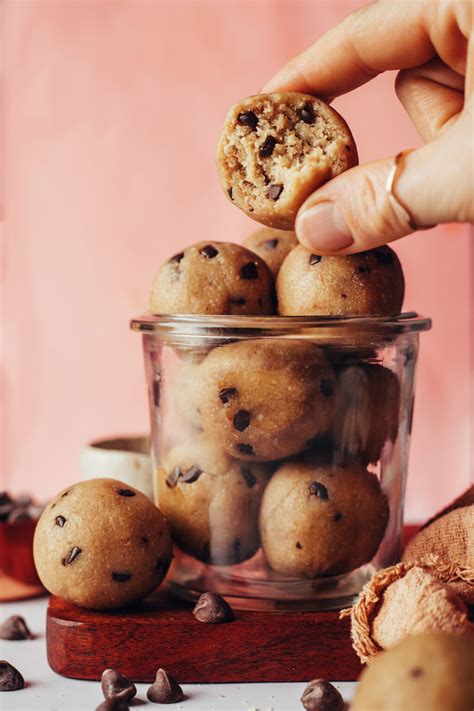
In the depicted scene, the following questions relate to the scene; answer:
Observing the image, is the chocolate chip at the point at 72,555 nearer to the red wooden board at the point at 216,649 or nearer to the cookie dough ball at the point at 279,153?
the red wooden board at the point at 216,649

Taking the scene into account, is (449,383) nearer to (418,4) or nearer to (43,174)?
(43,174)

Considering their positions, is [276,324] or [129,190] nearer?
[276,324]

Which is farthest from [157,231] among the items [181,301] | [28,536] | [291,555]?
[291,555]

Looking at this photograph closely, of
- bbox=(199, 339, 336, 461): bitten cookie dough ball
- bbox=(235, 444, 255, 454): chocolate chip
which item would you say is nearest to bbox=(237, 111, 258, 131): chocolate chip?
bbox=(199, 339, 336, 461): bitten cookie dough ball

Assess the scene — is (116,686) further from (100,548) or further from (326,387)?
(326,387)

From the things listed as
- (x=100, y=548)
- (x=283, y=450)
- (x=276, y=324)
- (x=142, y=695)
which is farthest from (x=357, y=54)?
(x=142, y=695)

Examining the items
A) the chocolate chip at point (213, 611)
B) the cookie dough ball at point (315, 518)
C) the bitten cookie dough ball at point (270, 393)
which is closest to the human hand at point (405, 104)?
the bitten cookie dough ball at point (270, 393)
